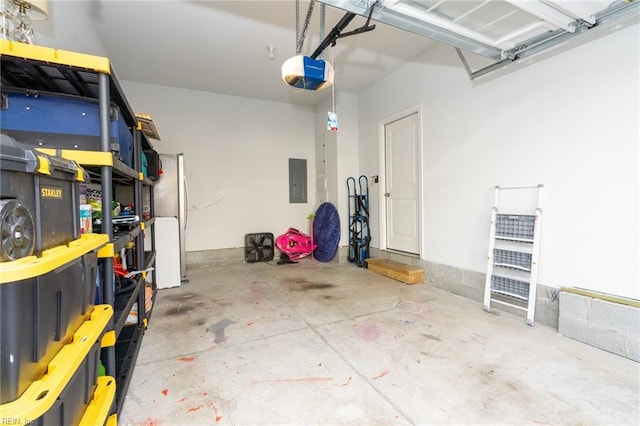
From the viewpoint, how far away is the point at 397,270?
146 inches

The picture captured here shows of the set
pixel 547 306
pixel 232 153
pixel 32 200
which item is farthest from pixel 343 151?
pixel 32 200

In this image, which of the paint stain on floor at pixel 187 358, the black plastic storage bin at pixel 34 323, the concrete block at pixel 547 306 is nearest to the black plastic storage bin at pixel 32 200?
the black plastic storage bin at pixel 34 323

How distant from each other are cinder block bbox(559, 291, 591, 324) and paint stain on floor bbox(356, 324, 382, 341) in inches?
57.3

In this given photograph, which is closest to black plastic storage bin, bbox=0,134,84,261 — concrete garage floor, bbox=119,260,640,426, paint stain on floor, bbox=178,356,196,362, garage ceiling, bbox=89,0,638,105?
concrete garage floor, bbox=119,260,640,426

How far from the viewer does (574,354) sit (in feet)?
6.30

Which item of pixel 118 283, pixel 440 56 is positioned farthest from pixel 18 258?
pixel 440 56

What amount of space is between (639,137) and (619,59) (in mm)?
590

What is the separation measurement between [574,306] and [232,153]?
4.86 m

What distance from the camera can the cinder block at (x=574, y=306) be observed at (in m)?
2.06

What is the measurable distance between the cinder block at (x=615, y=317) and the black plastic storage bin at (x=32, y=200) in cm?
312

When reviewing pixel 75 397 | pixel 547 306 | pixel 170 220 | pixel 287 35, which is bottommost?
pixel 547 306

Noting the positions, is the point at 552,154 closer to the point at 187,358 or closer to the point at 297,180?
the point at 187,358

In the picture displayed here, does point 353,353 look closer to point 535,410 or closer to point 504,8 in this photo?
point 535,410

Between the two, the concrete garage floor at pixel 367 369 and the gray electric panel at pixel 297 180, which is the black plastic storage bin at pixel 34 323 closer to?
the concrete garage floor at pixel 367 369
